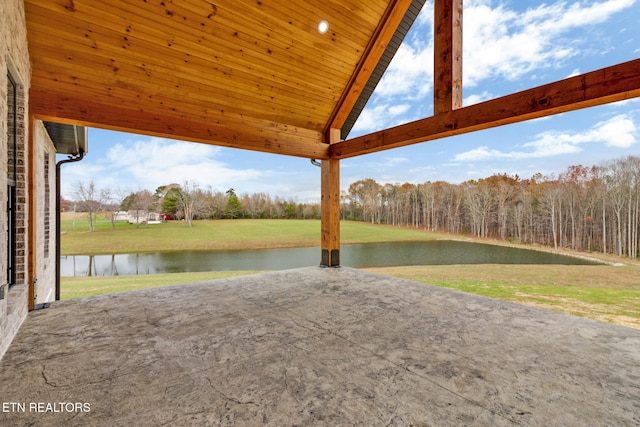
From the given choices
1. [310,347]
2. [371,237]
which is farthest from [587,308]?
[371,237]

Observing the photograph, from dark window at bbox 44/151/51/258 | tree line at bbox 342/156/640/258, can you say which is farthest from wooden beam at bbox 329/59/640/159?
dark window at bbox 44/151/51/258

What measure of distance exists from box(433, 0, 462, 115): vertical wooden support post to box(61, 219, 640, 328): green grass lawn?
9.49ft

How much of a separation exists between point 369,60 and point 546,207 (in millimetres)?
4694

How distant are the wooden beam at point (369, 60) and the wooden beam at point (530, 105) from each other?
1005 mm

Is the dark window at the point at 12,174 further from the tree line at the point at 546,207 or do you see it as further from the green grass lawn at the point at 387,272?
the tree line at the point at 546,207

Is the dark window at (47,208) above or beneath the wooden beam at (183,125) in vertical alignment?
beneath

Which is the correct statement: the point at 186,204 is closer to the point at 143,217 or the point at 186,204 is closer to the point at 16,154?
the point at 143,217

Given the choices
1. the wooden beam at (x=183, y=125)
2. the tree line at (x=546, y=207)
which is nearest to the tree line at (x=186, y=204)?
the tree line at (x=546, y=207)

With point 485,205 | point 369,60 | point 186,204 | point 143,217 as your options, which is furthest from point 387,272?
point 143,217

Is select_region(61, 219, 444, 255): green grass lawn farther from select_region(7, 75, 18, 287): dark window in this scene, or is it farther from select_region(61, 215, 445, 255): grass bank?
select_region(7, 75, 18, 287): dark window

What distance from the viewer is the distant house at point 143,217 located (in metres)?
9.63

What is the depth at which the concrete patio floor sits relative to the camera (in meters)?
1.33

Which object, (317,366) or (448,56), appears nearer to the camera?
(317,366)

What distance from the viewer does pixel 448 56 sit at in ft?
10.7
